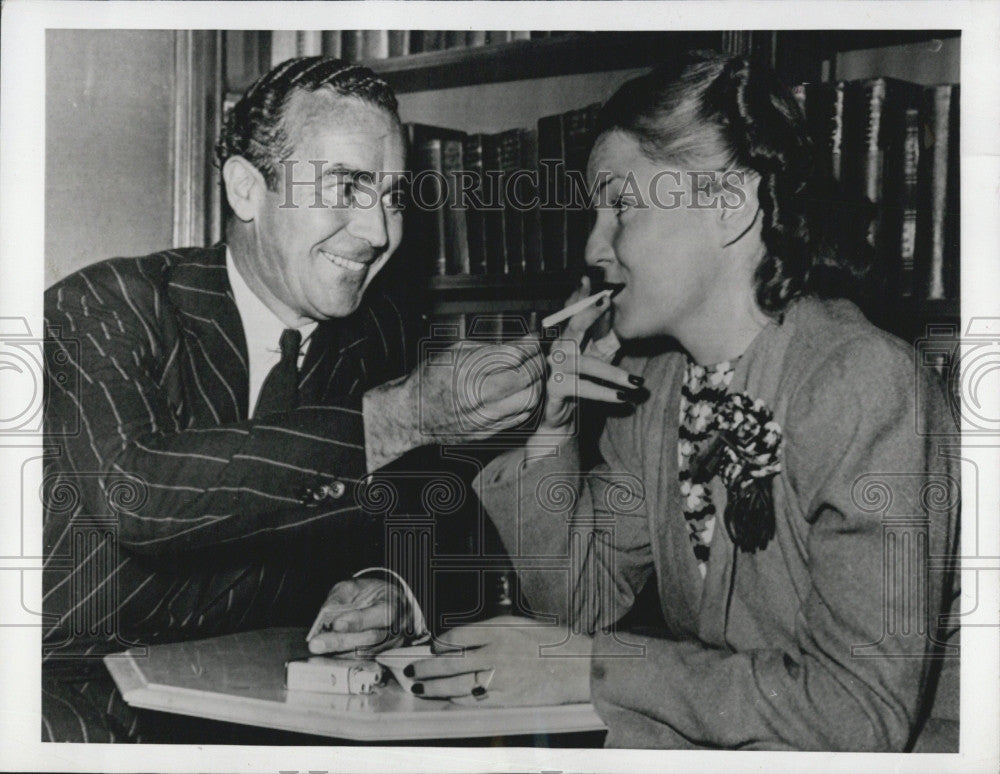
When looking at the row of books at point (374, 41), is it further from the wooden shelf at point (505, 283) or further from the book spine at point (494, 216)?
the wooden shelf at point (505, 283)

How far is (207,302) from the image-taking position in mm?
1752

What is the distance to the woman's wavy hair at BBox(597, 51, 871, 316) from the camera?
5.38ft

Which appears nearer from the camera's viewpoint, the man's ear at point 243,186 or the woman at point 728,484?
the woman at point 728,484

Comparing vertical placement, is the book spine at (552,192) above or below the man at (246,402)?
above

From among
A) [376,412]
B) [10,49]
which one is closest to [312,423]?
[376,412]

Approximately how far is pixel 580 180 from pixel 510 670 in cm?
75

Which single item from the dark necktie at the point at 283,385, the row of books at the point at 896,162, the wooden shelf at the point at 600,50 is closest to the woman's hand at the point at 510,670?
the dark necktie at the point at 283,385

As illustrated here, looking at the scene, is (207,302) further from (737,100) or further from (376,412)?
(737,100)

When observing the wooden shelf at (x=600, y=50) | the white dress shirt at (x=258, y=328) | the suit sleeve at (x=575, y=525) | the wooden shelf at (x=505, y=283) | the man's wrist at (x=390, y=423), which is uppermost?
the wooden shelf at (x=600, y=50)

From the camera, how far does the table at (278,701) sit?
1.66 m

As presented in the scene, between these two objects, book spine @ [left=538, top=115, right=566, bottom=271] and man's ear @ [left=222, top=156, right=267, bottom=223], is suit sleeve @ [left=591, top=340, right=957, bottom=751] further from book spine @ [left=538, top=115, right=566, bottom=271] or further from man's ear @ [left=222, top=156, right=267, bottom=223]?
man's ear @ [left=222, top=156, right=267, bottom=223]

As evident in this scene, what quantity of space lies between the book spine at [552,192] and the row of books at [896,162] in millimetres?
368

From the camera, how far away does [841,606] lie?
5.22ft

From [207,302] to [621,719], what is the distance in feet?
2.96
